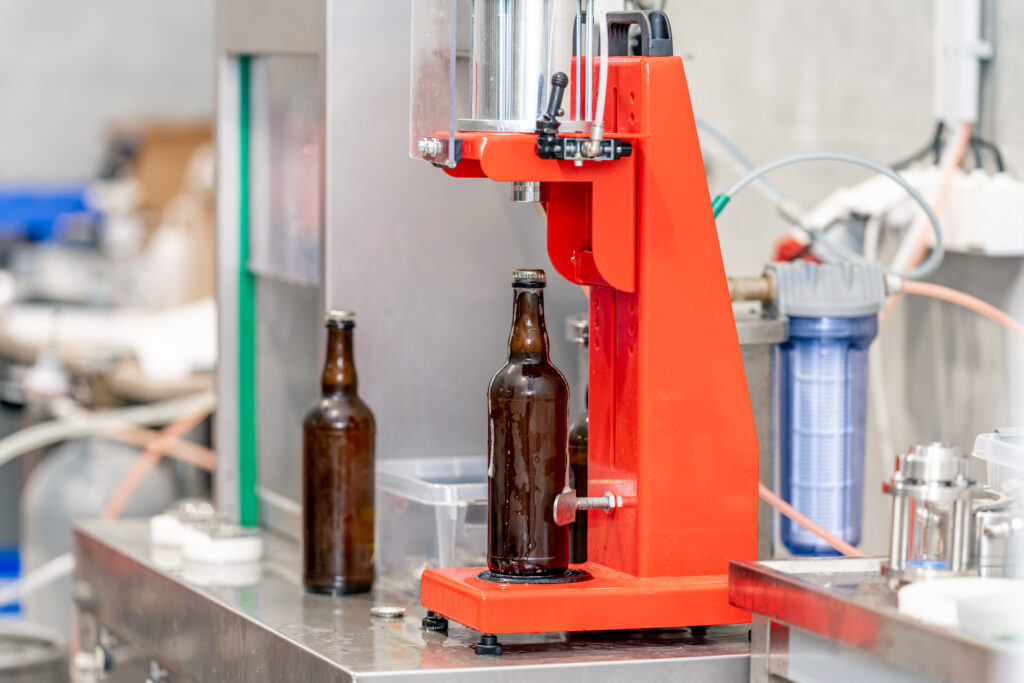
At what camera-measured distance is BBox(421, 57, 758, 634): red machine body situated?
131 centimetres

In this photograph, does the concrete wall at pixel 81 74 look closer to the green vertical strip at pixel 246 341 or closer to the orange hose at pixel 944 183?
the green vertical strip at pixel 246 341

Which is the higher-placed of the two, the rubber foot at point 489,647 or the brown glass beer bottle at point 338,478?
the brown glass beer bottle at point 338,478

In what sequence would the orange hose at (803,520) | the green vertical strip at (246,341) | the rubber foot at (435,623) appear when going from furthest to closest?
the green vertical strip at (246,341) < the orange hose at (803,520) < the rubber foot at (435,623)

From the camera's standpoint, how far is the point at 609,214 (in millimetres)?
1313

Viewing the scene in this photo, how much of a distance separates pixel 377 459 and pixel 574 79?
0.57m

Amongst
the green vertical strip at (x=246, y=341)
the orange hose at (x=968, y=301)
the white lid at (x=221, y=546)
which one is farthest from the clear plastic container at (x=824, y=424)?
the green vertical strip at (x=246, y=341)

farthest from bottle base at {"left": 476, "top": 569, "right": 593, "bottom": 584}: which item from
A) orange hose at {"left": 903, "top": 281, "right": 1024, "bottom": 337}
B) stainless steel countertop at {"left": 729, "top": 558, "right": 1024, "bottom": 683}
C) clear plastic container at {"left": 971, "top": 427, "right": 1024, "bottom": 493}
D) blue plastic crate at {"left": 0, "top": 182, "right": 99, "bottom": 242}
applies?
blue plastic crate at {"left": 0, "top": 182, "right": 99, "bottom": 242}

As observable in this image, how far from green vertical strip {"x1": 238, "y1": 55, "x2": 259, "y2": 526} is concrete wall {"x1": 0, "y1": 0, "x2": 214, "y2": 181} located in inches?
220

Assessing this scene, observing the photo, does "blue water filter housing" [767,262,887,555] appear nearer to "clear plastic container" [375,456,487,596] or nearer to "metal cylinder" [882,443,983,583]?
"clear plastic container" [375,456,487,596]

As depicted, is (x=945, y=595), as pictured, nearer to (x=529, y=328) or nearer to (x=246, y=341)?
(x=529, y=328)

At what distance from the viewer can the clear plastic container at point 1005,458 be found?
1145mm

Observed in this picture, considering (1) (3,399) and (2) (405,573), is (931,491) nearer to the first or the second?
(2) (405,573)

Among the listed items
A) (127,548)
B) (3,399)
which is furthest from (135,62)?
(127,548)

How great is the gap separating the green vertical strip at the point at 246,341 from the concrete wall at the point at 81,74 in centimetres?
558
